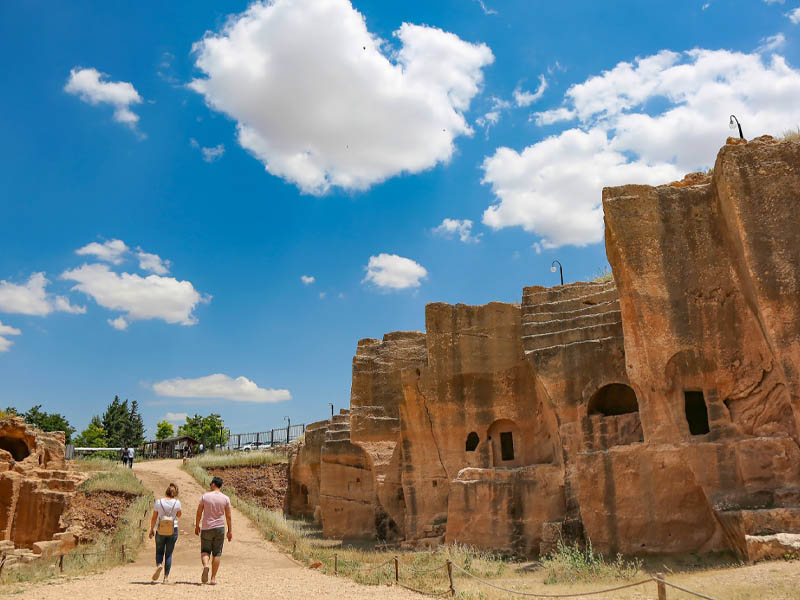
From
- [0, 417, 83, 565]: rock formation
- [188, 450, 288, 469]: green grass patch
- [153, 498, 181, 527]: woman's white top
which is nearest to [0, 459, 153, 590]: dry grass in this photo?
[0, 417, 83, 565]: rock formation

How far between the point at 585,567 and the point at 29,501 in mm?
14894

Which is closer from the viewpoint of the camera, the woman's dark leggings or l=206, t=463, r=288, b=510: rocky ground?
the woman's dark leggings

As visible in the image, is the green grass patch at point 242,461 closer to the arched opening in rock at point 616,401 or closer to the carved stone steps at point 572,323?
the carved stone steps at point 572,323

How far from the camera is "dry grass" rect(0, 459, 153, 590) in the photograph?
1184 cm

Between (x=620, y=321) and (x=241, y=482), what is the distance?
22.7m

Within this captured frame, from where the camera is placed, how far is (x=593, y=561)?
1198 cm

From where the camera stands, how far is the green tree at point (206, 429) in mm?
56406

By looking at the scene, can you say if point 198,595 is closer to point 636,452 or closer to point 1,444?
point 636,452

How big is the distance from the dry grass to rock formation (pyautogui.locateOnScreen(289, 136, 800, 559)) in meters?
8.02

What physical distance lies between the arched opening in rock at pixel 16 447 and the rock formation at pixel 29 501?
34cm

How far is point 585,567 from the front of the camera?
1162cm

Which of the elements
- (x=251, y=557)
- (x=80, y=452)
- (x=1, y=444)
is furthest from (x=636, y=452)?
(x=80, y=452)

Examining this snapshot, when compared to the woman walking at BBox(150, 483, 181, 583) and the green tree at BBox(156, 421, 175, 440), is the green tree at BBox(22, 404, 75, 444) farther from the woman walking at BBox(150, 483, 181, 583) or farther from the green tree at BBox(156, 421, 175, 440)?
the woman walking at BBox(150, 483, 181, 583)

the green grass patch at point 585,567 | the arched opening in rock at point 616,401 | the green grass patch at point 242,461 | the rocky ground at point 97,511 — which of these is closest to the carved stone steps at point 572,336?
the arched opening in rock at point 616,401
